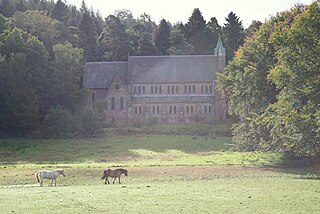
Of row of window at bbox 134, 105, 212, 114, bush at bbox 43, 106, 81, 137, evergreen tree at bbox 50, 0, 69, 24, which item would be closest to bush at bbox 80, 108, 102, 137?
bush at bbox 43, 106, 81, 137

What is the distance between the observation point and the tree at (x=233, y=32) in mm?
114500

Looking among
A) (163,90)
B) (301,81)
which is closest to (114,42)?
(163,90)

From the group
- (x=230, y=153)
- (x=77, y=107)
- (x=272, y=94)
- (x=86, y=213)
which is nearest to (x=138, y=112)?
(x=77, y=107)

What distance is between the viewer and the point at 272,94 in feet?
149

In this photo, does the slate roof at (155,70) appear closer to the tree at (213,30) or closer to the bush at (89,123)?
the bush at (89,123)

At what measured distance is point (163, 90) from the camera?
295 feet

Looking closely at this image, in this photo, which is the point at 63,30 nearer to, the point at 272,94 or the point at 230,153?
the point at 230,153

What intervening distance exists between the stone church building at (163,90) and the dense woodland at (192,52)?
738cm

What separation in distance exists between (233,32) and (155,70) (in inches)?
1247

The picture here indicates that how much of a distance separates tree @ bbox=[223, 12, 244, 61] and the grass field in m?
50.9

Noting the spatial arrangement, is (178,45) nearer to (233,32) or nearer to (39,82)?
(233,32)

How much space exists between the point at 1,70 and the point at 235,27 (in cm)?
6187

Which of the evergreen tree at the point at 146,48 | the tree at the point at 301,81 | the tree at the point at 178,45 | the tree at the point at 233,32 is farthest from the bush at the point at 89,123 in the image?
the tree at the point at 233,32

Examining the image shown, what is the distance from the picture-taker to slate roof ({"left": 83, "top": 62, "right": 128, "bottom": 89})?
9125cm
